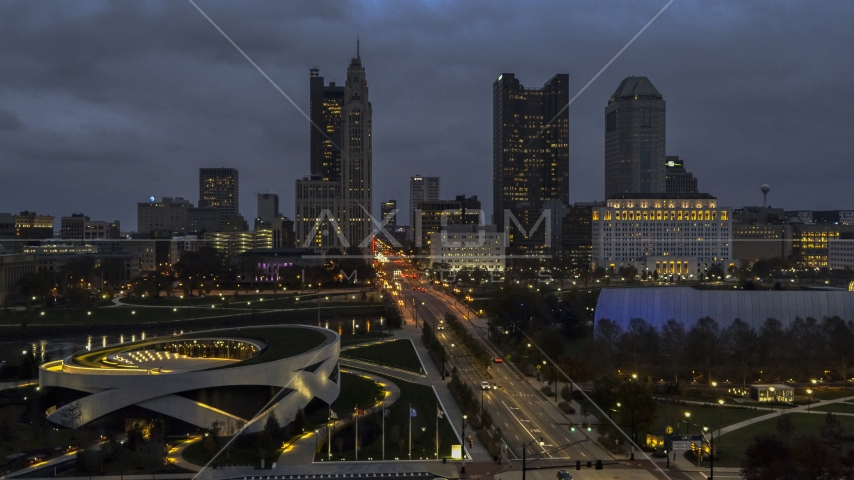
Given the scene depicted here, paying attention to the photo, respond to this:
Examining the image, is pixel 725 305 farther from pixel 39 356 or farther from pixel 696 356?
pixel 39 356

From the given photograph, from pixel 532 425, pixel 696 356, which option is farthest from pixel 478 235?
pixel 532 425

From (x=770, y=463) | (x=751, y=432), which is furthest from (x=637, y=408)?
(x=770, y=463)

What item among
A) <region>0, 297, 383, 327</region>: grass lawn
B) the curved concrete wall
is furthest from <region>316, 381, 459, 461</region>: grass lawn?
<region>0, 297, 383, 327</region>: grass lawn

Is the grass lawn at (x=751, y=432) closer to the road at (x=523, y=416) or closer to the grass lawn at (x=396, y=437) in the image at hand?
the road at (x=523, y=416)

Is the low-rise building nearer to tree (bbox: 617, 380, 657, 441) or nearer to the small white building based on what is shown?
the small white building

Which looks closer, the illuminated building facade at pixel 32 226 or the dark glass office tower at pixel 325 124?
the illuminated building facade at pixel 32 226

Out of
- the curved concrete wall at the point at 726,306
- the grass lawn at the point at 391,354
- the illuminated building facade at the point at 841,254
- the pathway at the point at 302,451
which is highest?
the illuminated building facade at the point at 841,254

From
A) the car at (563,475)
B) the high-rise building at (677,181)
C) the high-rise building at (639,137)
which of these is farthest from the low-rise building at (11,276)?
the high-rise building at (677,181)
